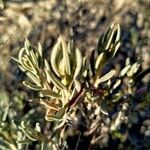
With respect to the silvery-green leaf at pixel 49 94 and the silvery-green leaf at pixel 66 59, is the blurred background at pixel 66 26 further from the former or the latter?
the silvery-green leaf at pixel 66 59

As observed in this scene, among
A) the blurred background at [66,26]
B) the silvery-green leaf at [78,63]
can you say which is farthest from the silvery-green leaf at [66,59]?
the blurred background at [66,26]

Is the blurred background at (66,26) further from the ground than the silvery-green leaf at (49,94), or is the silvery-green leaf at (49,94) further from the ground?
the blurred background at (66,26)

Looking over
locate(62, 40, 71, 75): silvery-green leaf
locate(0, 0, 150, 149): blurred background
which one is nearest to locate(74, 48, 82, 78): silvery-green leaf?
locate(62, 40, 71, 75): silvery-green leaf

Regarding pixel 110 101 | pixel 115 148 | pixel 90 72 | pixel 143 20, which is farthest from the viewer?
pixel 143 20

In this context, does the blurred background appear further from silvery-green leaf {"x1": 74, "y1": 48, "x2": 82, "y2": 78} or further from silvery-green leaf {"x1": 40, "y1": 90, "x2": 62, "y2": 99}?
silvery-green leaf {"x1": 74, "y1": 48, "x2": 82, "y2": 78}

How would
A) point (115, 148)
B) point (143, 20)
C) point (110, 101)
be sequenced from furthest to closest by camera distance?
point (143, 20) < point (115, 148) < point (110, 101)

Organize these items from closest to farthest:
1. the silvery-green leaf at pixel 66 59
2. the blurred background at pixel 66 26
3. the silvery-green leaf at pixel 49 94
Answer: the silvery-green leaf at pixel 66 59, the silvery-green leaf at pixel 49 94, the blurred background at pixel 66 26

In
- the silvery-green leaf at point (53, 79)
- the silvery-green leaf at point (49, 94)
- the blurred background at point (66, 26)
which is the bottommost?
the silvery-green leaf at point (49, 94)

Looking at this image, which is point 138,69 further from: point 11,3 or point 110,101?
point 11,3

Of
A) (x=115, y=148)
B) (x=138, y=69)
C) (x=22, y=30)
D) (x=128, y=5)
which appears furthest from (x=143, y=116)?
(x=22, y=30)
